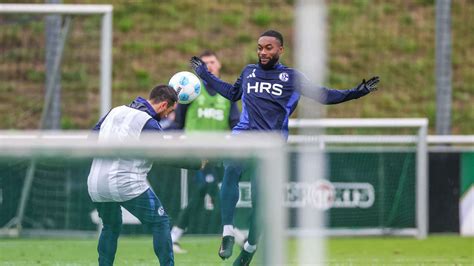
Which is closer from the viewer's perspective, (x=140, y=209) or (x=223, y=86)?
(x=140, y=209)

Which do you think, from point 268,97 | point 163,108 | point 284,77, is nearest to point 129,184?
point 163,108

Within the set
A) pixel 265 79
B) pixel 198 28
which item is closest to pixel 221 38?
pixel 198 28

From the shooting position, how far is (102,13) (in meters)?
13.3

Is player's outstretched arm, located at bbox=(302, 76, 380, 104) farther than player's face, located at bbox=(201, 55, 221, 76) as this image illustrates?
No

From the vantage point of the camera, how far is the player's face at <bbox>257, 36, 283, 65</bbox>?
884 centimetres

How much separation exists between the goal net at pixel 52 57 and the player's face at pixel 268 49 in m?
4.26

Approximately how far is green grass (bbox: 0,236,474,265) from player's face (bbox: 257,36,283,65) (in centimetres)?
139

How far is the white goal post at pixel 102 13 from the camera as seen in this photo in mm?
13062

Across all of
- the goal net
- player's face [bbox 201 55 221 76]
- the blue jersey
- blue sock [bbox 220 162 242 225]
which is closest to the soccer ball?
the blue jersey

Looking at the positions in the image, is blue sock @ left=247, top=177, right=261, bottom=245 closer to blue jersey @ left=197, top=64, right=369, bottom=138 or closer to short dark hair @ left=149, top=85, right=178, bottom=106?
short dark hair @ left=149, top=85, right=178, bottom=106

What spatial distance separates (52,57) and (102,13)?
4.04 feet

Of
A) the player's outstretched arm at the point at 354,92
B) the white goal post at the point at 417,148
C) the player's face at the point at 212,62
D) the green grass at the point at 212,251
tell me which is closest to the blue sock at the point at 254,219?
the green grass at the point at 212,251

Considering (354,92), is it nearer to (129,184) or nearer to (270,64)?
(270,64)

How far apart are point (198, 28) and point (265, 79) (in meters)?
12.0
